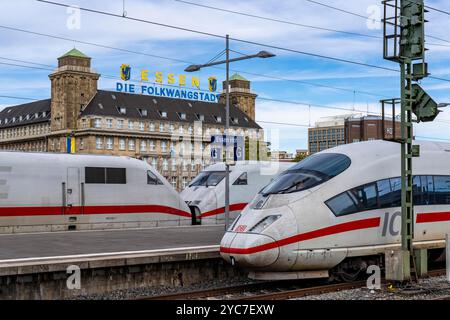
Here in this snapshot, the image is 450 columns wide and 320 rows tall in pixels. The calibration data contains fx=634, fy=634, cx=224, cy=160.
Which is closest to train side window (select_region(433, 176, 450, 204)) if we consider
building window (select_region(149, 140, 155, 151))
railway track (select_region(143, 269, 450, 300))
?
railway track (select_region(143, 269, 450, 300))

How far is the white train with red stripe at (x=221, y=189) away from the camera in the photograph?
97.1 ft

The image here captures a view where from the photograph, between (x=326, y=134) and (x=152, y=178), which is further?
(x=326, y=134)

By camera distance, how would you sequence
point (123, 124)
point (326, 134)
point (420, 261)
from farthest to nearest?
1. point (123, 124)
2. point (326, 134)
3. point (420, 261)

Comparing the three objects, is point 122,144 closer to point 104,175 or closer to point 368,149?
point 104,175

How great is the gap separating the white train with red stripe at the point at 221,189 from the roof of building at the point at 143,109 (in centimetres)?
8882

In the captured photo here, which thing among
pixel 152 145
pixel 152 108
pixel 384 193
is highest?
pixel 152 108

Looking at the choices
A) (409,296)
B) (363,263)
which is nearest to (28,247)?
(363,263)

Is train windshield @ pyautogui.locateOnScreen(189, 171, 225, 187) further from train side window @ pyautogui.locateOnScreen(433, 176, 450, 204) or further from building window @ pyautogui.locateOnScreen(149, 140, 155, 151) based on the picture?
building window @ pyautogui.locateOnScreen(149, 140, 155, 151)

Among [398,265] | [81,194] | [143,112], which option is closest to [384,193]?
[398,265]

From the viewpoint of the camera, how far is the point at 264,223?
13898mm

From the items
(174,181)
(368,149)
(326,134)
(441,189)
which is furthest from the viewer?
(174,181)

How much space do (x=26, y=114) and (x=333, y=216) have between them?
447 feet

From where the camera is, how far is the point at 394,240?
51.3 feet
